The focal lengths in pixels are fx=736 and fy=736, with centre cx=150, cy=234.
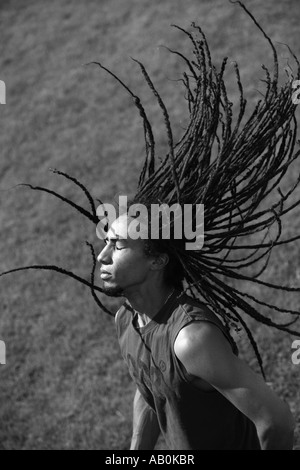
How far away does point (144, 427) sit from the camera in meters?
3.51

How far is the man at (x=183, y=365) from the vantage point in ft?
8.76

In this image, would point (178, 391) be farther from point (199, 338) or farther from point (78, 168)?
point (78, 168)

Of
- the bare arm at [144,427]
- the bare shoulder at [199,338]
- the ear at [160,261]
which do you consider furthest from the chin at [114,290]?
the bare arm at [144,427]

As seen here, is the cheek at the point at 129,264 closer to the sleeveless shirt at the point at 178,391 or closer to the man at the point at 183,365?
the man at the point at 183,365

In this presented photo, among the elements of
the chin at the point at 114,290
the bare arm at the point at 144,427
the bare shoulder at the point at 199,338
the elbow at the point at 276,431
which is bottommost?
the bare arm at the point at 144,427

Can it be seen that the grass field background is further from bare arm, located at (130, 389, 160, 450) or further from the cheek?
the cheek

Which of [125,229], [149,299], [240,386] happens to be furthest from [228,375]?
[125,229]

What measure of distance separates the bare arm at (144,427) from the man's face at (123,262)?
2.50 ft

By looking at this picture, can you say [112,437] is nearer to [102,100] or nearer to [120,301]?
[120,301]

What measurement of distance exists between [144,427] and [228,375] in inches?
38.4

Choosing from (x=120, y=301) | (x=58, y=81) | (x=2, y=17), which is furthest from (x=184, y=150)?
(x=2, y=17)

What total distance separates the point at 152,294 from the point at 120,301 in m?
2.82

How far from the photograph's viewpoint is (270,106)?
318cm

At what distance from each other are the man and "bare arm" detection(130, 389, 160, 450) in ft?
0.71
